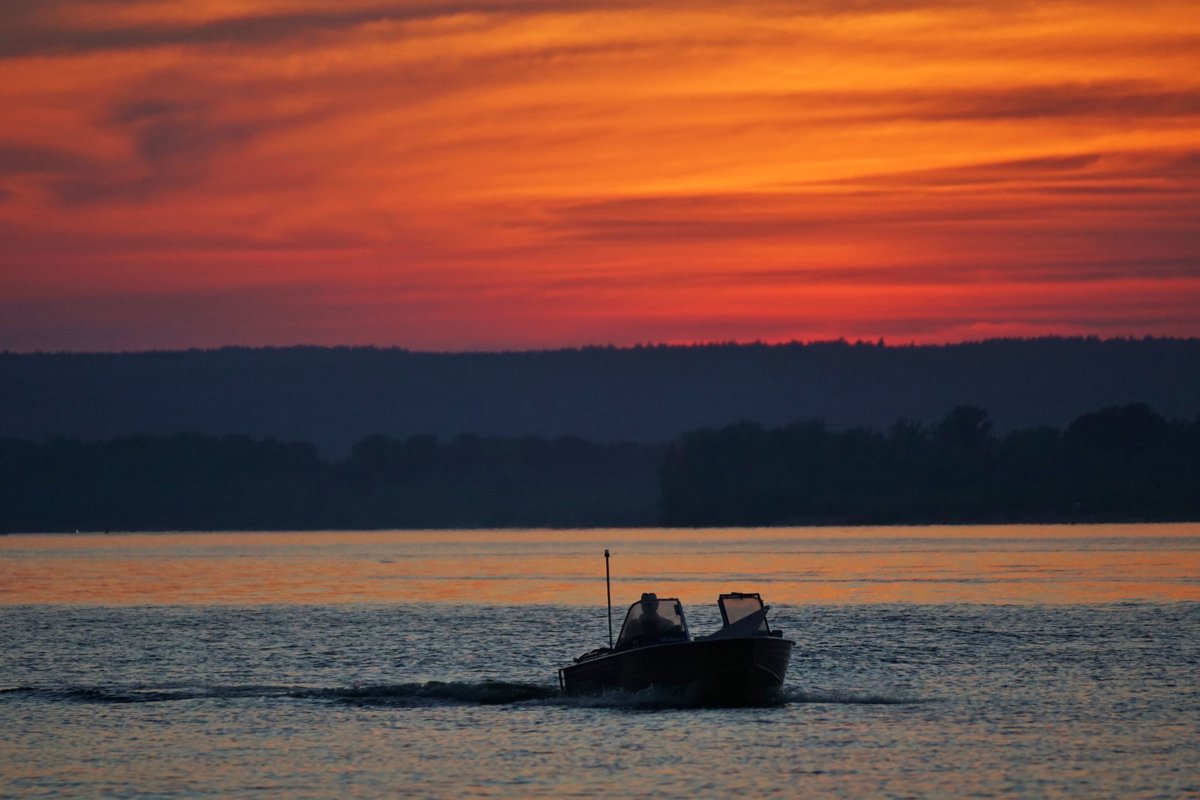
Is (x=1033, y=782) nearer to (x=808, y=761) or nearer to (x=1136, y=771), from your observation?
(x=1136, y=771)

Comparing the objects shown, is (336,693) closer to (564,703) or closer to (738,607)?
(564,703)

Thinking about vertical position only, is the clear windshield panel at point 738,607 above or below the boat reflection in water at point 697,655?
above

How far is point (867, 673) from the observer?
62906 millimetres

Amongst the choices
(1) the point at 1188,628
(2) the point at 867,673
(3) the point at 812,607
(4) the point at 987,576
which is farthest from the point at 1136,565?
(2) the point at 867,673

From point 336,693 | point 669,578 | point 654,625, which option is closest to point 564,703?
point 654,625

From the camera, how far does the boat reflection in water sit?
5038cm

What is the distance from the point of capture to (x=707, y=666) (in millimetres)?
→ 50562

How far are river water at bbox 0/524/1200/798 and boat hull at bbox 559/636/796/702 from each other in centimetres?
57

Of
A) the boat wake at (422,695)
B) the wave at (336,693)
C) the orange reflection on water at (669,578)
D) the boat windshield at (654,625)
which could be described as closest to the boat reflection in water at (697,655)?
the boat windshield at (654,625)

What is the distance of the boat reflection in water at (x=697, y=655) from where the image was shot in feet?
165

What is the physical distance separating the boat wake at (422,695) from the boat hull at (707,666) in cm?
45

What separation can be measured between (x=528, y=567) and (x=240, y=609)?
67.6 m

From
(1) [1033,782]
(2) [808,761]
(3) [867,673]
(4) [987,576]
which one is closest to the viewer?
(1) [1033,782]

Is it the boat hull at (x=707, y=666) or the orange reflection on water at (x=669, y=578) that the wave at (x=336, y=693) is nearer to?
the boat hull at (x=707, y=666)
